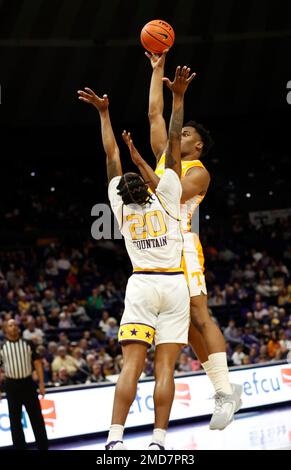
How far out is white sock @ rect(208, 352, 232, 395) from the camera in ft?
19.5

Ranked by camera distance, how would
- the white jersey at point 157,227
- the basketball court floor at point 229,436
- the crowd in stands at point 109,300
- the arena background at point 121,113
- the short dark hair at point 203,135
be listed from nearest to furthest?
the white jersey at point 157,227, the short dark hair at point 203,135, the basketball court floor at point 229,436, the crowd in stands at point 109,300, the arena background at point 121,113

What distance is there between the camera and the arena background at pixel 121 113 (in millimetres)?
19891

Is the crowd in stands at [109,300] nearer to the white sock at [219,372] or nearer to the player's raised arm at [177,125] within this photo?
the white sock at [219,372]

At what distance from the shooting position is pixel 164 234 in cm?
546

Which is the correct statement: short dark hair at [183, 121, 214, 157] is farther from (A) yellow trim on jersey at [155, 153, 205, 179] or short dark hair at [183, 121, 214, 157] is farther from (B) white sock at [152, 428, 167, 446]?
(B) white sock at [152, 428, 167, 446]

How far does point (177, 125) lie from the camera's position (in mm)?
5469

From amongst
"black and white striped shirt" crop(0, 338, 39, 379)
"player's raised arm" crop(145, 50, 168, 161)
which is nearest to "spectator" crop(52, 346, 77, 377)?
"black and white striped shirt" crop(0, 338, 39, 379)

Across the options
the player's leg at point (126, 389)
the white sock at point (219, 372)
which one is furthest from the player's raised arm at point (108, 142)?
the white sock at point (219, 372)

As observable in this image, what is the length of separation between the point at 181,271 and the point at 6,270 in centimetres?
1497

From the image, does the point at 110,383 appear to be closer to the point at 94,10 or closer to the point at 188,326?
the point at 188,326

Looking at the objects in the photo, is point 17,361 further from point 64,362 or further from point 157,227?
point 157,227

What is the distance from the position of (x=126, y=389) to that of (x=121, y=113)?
18.9 meters

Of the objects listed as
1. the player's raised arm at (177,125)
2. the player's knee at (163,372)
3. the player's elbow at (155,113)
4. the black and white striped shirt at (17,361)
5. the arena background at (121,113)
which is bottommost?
the player's knee at (163,372)

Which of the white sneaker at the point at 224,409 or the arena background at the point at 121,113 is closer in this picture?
the white sneaker at the point at 224,409
